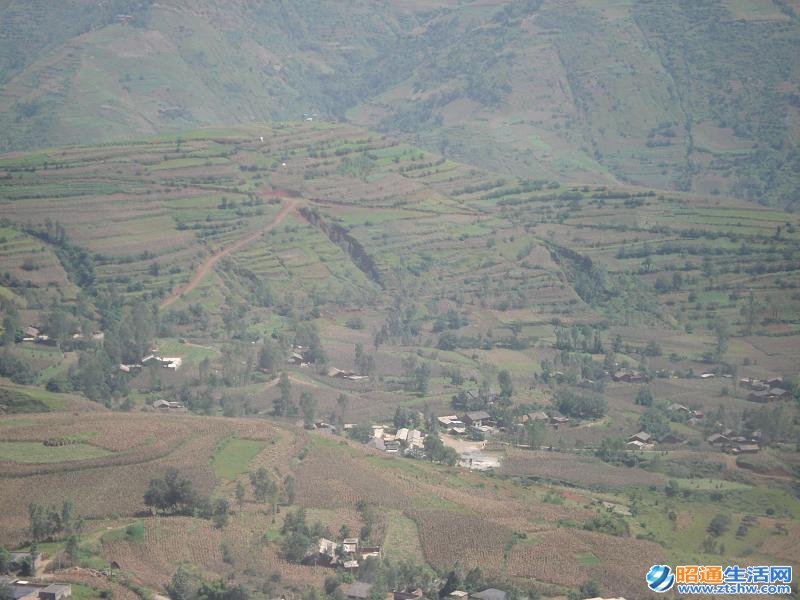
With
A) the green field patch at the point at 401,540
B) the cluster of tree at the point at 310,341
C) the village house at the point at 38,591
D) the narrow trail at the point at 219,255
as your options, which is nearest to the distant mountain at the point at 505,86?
the narrow trail at the point at 219,255

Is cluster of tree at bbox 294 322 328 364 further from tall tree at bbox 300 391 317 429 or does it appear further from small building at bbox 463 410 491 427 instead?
small building at bbox 463 410 491 427

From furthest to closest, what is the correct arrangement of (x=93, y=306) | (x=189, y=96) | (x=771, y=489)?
(x=189, y=96), (x=93, y=306), (x=771, y=489)

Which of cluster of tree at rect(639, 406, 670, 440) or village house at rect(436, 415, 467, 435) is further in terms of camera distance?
village house at rect(436, 415, 467, 435)

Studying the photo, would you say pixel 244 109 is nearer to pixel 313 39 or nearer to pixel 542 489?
pixel 313 39

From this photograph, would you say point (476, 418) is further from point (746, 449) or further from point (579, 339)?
point (579, 339)

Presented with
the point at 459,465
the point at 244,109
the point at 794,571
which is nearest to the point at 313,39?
the point at 244,109

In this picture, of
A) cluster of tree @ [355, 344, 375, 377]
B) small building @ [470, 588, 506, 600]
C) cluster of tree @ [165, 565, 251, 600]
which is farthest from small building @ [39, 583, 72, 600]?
cluster of tree @ [355, 344, 375, 377]

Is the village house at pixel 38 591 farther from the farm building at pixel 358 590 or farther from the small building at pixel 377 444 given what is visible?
the small building at pixel 377 444

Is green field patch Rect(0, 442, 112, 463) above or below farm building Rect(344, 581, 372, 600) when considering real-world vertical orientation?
above
